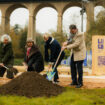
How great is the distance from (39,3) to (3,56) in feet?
81.0

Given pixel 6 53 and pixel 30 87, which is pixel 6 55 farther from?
pixel 30 87

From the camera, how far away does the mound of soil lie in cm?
416

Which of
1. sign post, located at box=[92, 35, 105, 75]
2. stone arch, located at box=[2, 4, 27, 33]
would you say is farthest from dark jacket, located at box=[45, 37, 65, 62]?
stone arch, located at box=[2, 4, 27, 33]

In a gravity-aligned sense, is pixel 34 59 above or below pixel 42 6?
below

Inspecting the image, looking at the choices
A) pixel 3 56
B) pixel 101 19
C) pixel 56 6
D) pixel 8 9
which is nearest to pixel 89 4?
pixel 56 6

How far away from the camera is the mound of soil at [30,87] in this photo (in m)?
4.16

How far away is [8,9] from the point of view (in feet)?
101

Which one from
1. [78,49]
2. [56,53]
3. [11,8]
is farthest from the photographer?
[11,8]

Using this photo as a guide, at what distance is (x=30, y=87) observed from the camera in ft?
14.2

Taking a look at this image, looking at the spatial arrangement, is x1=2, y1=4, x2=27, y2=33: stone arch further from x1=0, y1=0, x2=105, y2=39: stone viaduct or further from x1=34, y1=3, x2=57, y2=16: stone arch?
x1=34, y1=3, x2=57, y2=16: stone arch

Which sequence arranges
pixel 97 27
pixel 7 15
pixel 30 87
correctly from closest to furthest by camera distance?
1. pixel 30 87
2. pixel 97 27
3. pixel 7 15

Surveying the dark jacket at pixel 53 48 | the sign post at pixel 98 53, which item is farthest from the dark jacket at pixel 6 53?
the sign post at pixel 98 53

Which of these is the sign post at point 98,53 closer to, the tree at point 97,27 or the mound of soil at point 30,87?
the mound of soil at point 30,87

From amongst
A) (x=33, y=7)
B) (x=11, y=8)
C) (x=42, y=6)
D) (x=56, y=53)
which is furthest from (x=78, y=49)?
(x=11, y=8)
